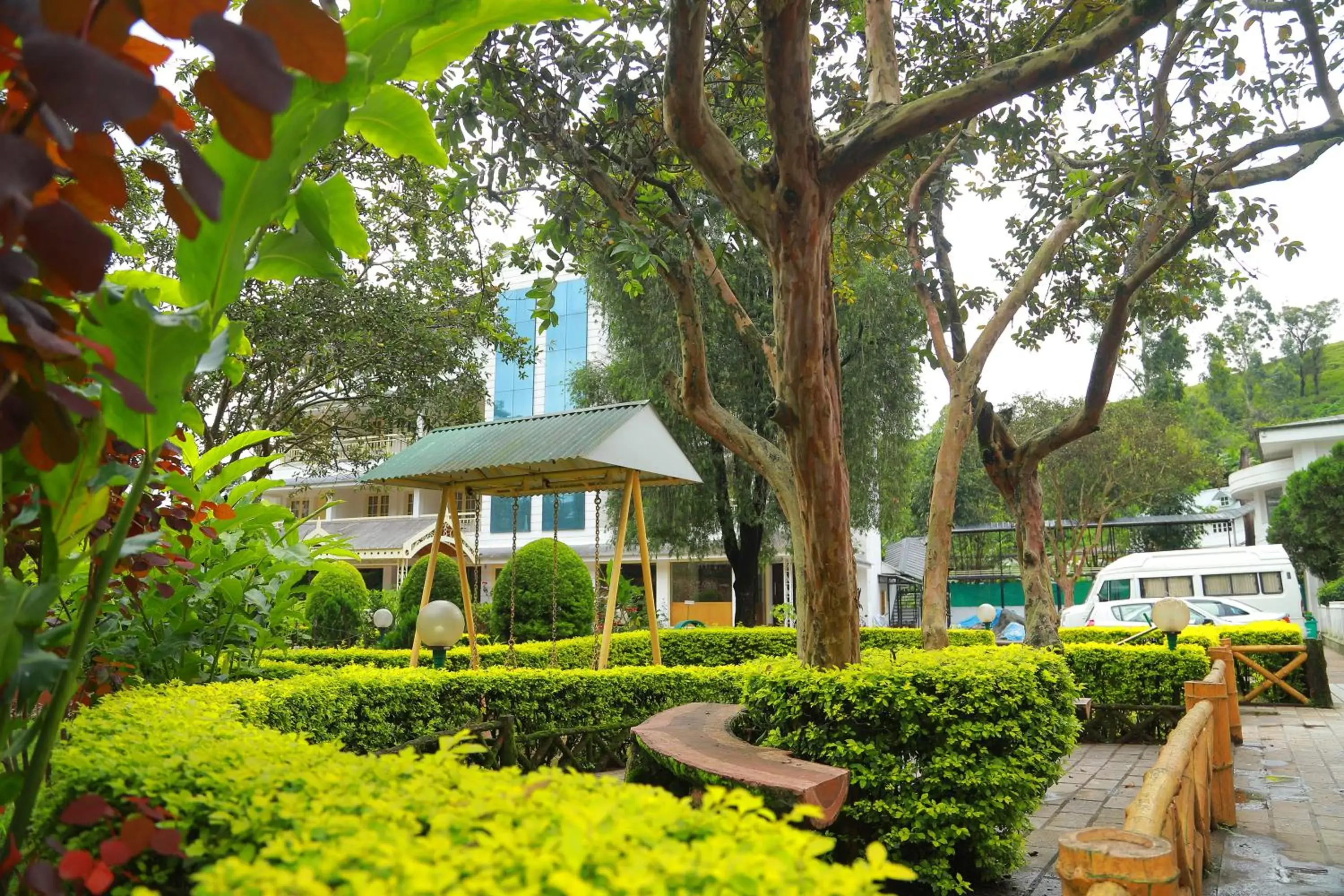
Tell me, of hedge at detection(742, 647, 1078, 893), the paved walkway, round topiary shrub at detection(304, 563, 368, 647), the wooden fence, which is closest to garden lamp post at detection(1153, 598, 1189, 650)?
the paved walkway

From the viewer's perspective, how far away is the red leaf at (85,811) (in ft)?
5.18

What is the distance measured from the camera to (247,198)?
1923 millimetres

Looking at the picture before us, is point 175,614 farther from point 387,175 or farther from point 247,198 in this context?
point 387,175

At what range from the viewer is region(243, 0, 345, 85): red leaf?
53.0 inches

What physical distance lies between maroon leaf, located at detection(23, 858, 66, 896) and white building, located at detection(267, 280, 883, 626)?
28.8m

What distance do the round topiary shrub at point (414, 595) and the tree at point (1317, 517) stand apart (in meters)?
22.9

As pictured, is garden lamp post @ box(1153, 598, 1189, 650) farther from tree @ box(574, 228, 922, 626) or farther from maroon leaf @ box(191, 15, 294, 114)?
maroon leaf @ box(191, 15, 294, 114)

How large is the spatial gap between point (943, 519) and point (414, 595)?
10.7 m

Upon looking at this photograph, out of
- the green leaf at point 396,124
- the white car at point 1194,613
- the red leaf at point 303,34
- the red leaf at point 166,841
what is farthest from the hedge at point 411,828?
the white car at point 1194,613

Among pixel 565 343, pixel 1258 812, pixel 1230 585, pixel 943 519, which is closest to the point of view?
pixel 1258 812

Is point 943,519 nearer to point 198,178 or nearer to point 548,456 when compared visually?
point 548,456

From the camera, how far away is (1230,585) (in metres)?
21.8

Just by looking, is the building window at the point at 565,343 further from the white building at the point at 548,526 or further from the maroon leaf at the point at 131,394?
the maroon leaf at the point at 131,394

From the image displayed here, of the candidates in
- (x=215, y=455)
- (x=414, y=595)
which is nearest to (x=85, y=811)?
(x=215, y=455)
